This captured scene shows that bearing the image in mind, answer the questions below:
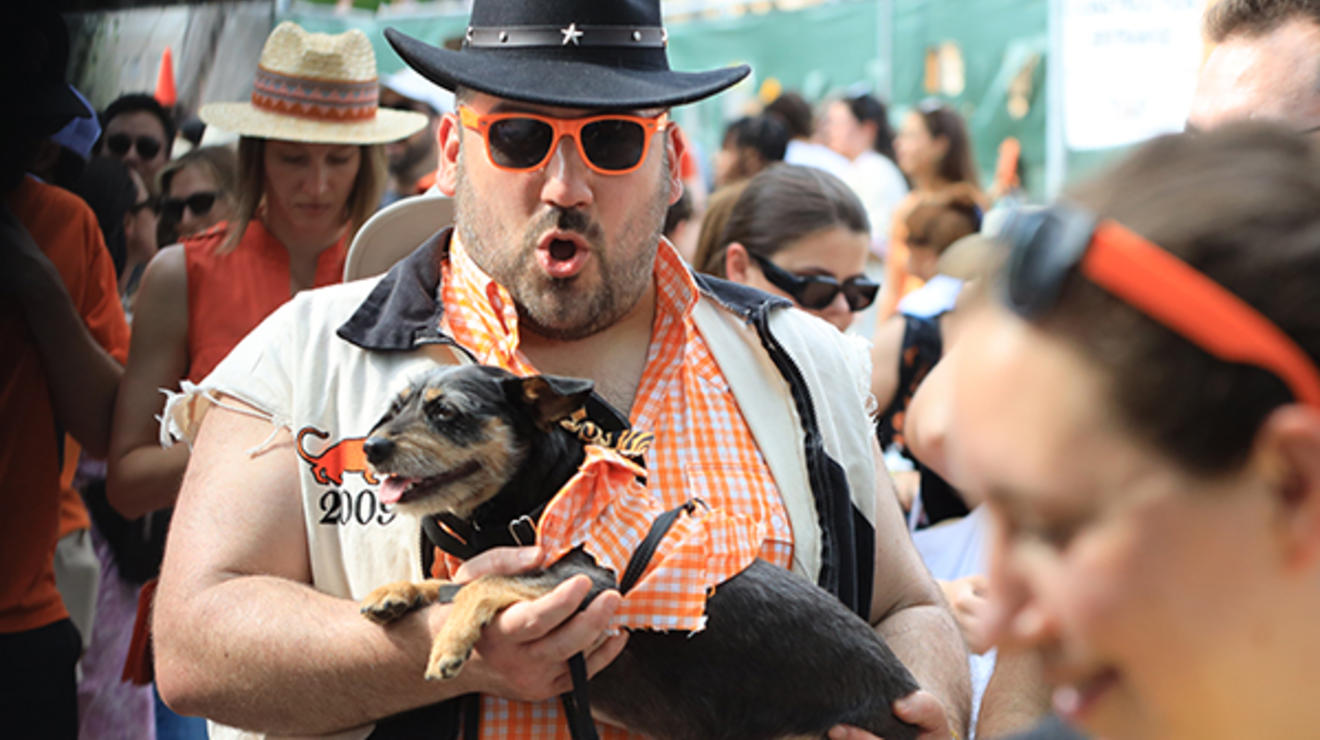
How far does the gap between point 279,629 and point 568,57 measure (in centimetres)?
131

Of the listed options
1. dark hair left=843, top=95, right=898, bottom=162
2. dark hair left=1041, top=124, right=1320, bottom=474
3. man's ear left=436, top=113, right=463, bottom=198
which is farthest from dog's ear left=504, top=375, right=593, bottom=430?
dark hair left=843, top=95, right=898, bottom=162

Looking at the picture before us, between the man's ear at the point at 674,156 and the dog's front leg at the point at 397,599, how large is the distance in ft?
3.71

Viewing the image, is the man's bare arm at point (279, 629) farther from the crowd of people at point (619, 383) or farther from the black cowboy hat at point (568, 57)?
the black cowboy hat at point (568, 57)

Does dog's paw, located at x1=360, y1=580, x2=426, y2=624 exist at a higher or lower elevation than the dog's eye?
lower

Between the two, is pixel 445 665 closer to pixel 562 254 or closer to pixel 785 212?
pixel 562 254

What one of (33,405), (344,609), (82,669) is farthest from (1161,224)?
(82,669)

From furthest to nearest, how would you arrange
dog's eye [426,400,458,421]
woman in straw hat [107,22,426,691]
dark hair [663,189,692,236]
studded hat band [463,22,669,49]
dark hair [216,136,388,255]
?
dark hair [663,189,692,236] → dark hair [216,136,388,255] → woman in straw hat [107,22,426,691] → studded hat band [463,22,669,49] → dog's eye [426,400,458,421]

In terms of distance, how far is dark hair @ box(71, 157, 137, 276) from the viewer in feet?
12.9

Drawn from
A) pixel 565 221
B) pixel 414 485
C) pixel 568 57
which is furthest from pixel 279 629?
pixel 568 57

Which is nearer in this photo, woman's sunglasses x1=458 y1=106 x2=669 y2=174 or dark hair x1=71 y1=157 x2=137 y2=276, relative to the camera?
woman's sunglasses x1=458 y1=106 x2=669 y2=174

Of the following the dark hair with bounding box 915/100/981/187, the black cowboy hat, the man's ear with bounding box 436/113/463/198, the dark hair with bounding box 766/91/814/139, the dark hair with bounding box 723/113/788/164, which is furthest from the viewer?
the dark hair with bounding box 766/91/814/139

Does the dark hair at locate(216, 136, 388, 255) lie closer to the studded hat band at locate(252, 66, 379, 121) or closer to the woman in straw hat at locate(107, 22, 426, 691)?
the woman in straw hat at locate(107, 22, 426, 691)

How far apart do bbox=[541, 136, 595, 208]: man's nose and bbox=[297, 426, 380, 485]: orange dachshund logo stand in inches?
24.9

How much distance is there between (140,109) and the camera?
421 centimetres
